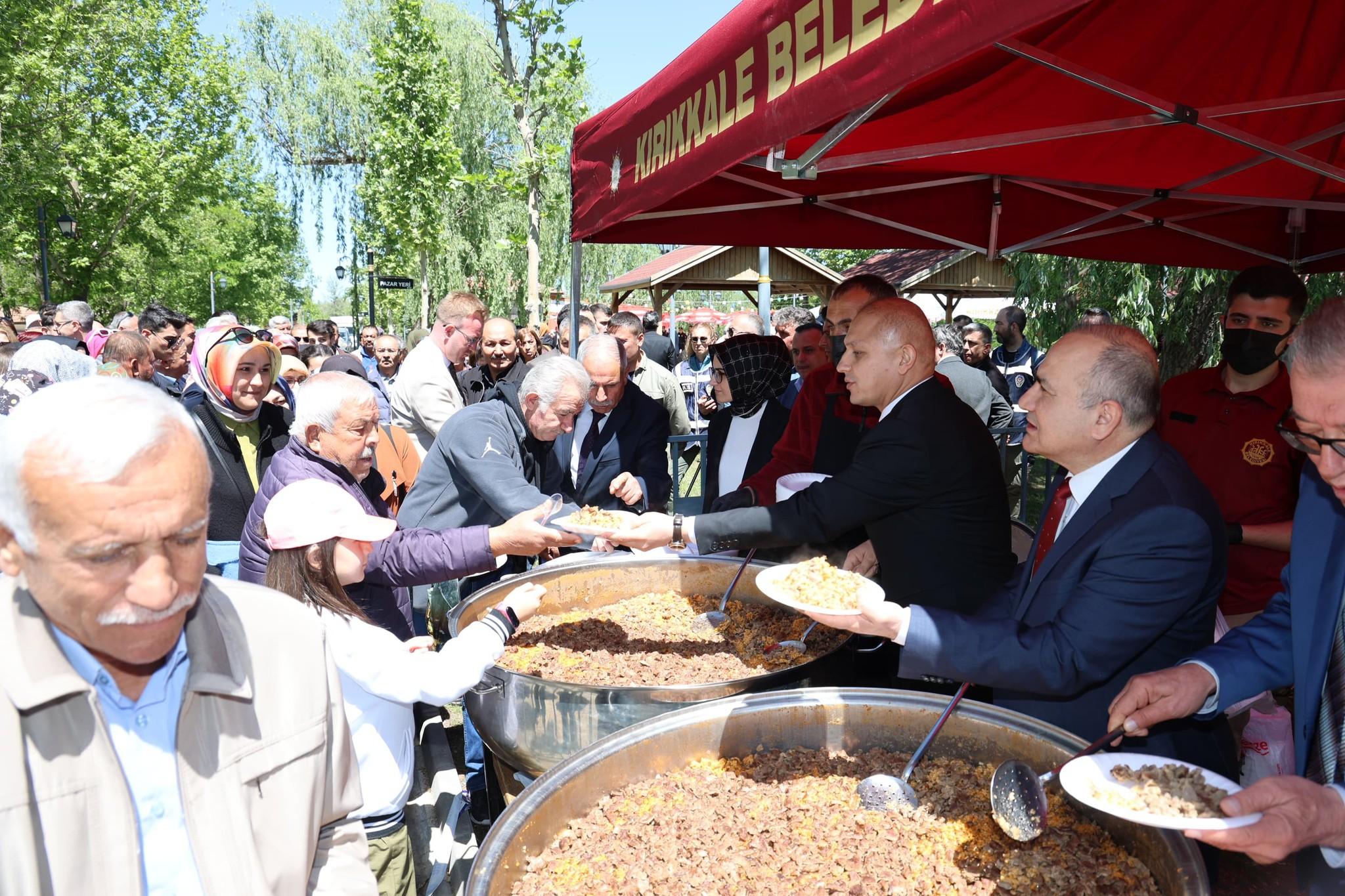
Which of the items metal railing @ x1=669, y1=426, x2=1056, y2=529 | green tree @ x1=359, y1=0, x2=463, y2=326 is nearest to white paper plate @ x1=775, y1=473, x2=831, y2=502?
metal railing @ x1=669, y1=426, x2=1056, y2=529

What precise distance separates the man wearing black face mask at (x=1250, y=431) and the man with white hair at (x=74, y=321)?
9.23 m

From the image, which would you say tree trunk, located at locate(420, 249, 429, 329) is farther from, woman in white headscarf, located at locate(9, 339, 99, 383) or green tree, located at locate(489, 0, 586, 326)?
woman in white headscarf, located at locate(9, 339, 99, 383)

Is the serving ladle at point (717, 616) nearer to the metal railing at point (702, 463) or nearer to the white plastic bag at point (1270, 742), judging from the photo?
the white plastic bag at point (1270, 742)

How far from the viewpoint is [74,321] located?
28.0 feet

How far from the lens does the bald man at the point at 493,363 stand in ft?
21.5

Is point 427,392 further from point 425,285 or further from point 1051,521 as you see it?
point 425,285

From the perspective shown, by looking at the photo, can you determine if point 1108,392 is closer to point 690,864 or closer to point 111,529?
point 690,864

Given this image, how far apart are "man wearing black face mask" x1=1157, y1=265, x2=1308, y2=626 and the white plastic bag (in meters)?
0.57

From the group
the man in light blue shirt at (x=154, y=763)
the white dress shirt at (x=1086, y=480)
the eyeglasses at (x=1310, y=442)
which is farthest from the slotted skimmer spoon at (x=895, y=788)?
the man in light blue shirt at (x=154, y=763)

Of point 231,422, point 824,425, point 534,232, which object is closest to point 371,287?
point 534,232

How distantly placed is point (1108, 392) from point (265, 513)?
2184 mm

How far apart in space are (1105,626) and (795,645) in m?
1.22

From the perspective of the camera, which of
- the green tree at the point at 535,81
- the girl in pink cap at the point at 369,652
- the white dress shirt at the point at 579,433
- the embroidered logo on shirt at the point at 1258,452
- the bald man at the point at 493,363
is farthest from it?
the green tree at the point at 535,81

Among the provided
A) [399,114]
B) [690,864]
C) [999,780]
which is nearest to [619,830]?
[690,864]
